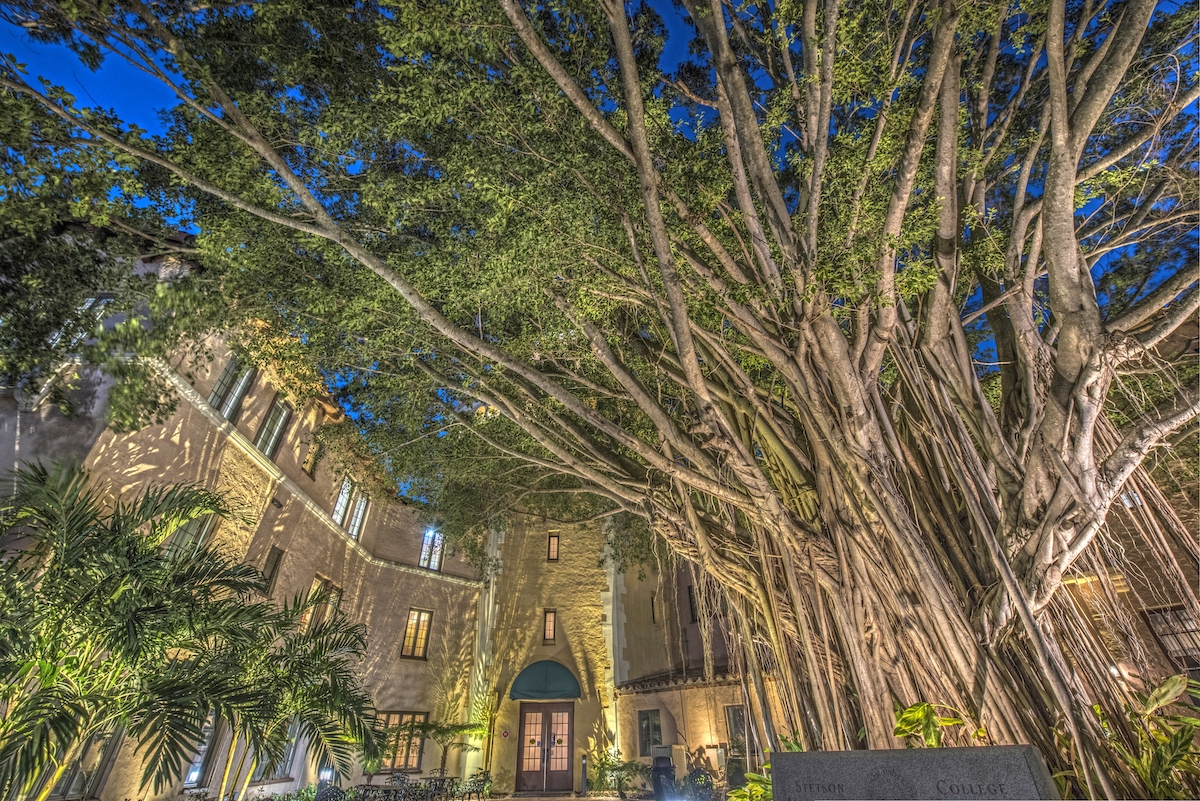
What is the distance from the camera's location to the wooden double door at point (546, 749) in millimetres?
11273

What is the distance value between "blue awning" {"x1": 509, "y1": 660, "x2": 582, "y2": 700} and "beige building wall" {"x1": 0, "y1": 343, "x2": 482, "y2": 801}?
1349 millimetres

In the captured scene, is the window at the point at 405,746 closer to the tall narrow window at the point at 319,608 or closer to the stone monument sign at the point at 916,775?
the tall narrow window at the point at 319,608

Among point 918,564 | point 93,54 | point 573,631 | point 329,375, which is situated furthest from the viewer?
point 573,631

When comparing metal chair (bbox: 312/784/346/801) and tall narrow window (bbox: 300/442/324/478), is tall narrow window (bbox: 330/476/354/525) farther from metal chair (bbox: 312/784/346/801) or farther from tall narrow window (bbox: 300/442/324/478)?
metal chair (bbox: 312/784/346/801)

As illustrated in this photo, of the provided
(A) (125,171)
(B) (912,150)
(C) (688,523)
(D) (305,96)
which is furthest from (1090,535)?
(A) (125,171)

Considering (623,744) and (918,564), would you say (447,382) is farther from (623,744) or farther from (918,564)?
(623,744)

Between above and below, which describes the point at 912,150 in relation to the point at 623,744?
above

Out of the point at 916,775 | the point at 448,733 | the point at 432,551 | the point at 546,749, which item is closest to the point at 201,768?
the point at 448,733

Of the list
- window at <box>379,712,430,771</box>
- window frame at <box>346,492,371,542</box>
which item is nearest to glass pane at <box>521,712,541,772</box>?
window at <box>379,712,430,771</box>

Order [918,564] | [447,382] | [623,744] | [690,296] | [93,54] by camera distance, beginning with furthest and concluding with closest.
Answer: [623,744] < [447,382] < [690,296] < [93,54] < [918,564]

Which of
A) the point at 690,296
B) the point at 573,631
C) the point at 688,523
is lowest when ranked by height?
the point at 688,523

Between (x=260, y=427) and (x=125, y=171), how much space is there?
Answer: 5266 mm

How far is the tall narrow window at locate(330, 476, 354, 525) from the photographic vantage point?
11.2 metres

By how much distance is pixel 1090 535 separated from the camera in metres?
2.82
